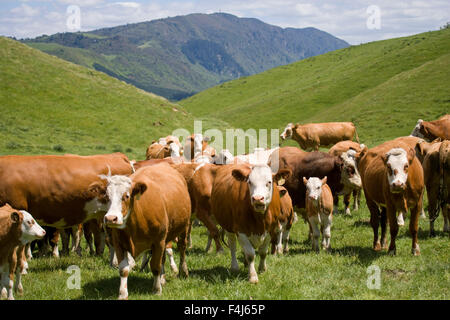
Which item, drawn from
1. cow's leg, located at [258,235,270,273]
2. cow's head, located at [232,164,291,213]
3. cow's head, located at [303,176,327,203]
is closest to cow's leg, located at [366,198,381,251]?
cow's head, located at [303,176,327,203]

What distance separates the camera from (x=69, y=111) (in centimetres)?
3916

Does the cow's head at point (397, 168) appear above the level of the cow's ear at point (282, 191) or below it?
above

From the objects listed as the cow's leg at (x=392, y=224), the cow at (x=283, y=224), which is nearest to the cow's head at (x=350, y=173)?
the cow at (x=283, y=224)

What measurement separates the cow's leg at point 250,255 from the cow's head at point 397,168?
3268 mm

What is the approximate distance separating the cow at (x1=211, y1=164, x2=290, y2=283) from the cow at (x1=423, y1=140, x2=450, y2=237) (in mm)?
5197

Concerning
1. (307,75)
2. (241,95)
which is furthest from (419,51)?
(241,95)

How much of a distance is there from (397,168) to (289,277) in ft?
10.9

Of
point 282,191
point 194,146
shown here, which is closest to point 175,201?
point 282,191

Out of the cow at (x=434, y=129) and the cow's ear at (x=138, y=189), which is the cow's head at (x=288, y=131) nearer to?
the cow at (x=434, y=129)

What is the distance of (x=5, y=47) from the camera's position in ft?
149

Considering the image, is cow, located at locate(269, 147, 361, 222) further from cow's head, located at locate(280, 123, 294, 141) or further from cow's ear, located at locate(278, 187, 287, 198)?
cow's head, located at locate(280, 123, 294, 141)

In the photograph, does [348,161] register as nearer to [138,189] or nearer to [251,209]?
[251,209]

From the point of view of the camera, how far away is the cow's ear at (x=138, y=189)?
7.20 metres

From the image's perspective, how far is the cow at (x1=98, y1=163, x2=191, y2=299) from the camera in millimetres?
7027
